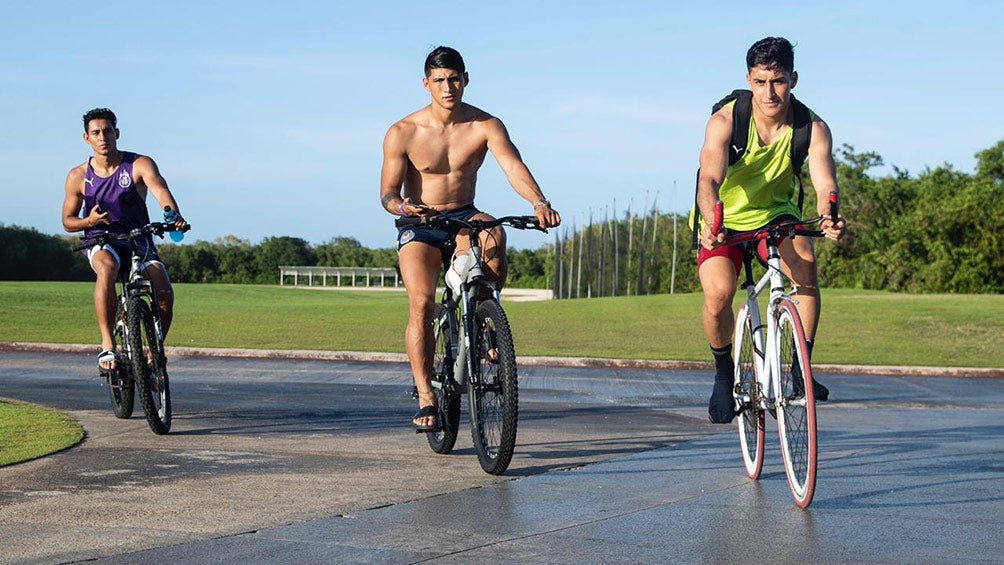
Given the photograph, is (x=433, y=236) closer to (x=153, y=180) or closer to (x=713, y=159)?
(x=713, y=159)

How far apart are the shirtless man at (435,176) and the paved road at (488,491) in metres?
0.74

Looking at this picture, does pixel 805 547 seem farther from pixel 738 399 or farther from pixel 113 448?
pixel 113 448

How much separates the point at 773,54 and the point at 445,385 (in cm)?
248

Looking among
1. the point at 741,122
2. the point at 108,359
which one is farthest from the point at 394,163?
the point at 108,359

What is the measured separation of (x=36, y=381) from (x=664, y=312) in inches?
759

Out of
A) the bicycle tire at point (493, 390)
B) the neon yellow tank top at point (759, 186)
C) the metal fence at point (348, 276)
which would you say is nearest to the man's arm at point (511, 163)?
the bicycle tire at point (493, 390)

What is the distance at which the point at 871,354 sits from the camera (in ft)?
65.4

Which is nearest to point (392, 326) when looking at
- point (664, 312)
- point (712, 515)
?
point (664, 312)

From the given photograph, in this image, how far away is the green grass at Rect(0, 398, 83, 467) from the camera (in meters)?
7.16

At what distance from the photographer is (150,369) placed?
28.2ft

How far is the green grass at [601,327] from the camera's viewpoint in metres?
20.1

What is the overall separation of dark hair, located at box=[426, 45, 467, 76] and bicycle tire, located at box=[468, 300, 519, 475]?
1419 mm

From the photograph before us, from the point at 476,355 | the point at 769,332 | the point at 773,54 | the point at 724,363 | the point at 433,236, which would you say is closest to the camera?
the point at 769,332

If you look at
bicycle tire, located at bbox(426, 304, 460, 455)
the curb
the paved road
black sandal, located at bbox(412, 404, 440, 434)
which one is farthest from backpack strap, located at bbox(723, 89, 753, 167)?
the curb
